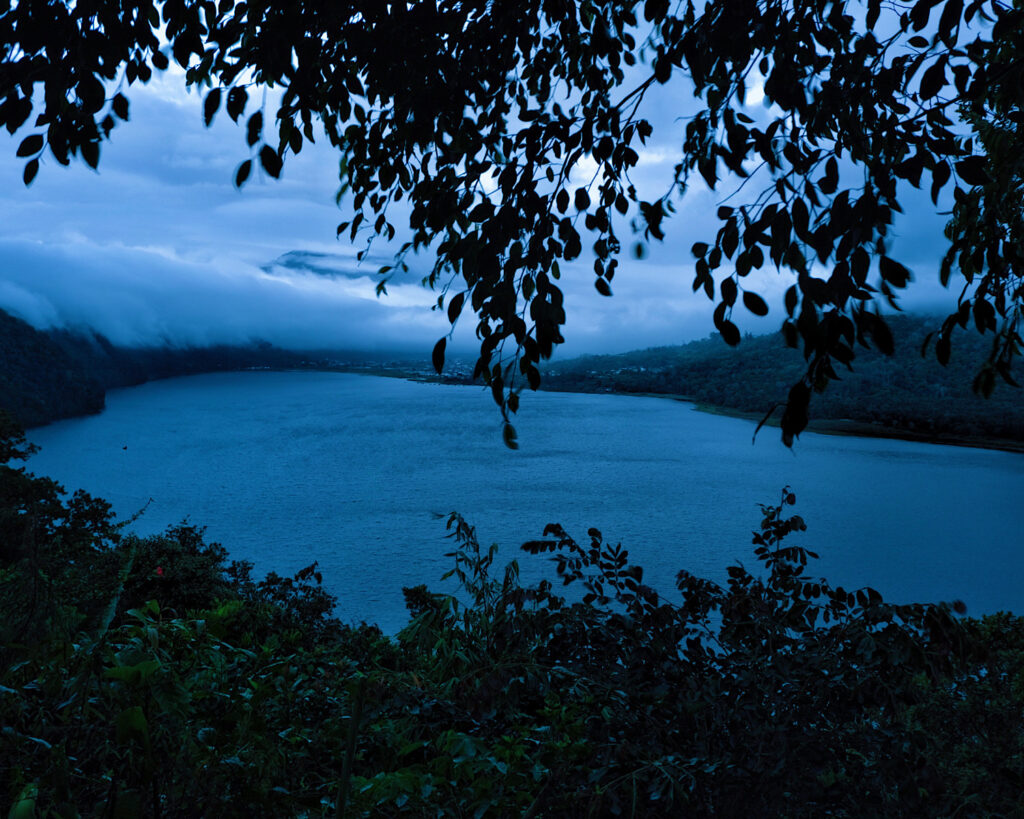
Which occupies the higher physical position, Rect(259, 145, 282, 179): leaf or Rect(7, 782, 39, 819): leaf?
Rect(259, 145, 282, 179): leaf

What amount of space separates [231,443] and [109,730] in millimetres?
51265

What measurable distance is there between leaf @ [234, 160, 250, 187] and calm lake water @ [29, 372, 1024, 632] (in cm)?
658

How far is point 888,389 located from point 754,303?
57454mm

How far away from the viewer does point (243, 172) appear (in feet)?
5.95

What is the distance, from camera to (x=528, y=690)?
7.41 ft

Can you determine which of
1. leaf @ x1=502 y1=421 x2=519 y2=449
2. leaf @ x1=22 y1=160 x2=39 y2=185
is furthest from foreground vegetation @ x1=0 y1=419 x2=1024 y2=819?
leaf @ x1=22 y1=160 x2=39 y2=185

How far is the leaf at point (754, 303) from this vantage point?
127cm

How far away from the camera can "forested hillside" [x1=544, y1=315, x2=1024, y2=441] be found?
143 ft

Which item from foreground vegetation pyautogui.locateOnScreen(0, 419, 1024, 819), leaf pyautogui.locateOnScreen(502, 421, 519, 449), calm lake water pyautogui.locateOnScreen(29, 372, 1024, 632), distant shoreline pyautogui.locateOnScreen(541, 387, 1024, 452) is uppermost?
leaf pyautogui.locateOnScreen(502, 421, 519, 449)

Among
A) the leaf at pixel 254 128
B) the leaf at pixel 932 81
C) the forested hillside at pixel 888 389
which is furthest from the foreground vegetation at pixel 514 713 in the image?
the forested hillside at pixel 888 389

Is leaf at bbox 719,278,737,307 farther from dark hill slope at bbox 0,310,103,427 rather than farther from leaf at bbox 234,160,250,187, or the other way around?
dark hill slope at bbox 0,310,103,427

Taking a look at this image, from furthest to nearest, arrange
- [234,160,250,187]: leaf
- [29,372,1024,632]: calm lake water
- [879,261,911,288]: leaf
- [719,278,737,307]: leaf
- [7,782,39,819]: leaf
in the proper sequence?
[29,372,1024,632]: calm lake water → [234,160,250,187]: leaf → [719,278,737,307]: leaf → [879,261,911,288]: leaf → [7,782,39,819]: leaf

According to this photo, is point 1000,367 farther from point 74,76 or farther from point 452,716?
point 74,76

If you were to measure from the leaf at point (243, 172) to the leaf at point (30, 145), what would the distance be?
44 cm
